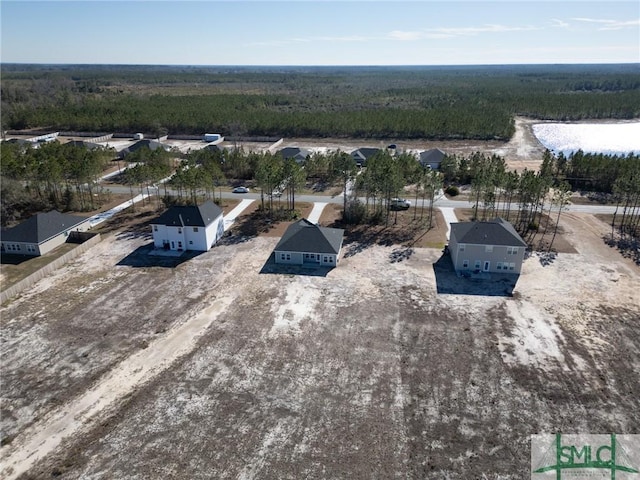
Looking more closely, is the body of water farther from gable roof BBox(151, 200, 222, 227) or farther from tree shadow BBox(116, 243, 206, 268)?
tree shadow BBox(116, 243, 206, 268)

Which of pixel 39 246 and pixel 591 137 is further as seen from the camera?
pixel 591 137

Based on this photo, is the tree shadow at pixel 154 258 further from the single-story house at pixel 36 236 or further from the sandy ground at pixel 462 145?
the sandy ground at pixel 462 145

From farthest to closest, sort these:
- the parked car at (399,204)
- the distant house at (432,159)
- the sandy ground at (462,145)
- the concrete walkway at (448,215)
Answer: the sandy ground at (462,145), the distant house at (432,159), the parked car at (399,204), the concrete walkway at (448,215)

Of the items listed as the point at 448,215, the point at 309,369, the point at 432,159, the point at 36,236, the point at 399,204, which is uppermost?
the point at 432,159

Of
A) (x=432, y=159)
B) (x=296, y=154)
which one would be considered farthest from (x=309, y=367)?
(x=432, y=159)

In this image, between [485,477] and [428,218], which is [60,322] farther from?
[428,218]

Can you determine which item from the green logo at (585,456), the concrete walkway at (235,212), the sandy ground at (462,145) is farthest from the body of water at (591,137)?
the green logo at (585,456)

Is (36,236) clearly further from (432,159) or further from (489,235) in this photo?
(432,159)

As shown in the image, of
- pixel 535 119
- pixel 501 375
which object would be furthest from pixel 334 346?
pixel 535 119
